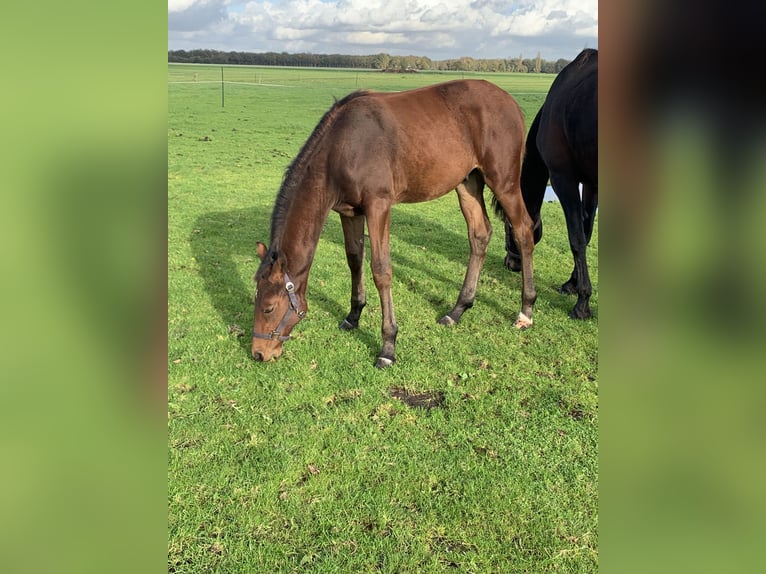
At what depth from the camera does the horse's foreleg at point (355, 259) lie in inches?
237

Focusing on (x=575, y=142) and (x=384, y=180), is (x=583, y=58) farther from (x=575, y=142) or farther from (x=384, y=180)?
(x=384, y=180)

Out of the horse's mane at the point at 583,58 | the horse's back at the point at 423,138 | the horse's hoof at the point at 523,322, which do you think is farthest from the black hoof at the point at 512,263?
the horse's mane at the point at 583,58

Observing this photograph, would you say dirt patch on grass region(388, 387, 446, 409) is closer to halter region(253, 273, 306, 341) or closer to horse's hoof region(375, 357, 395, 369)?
horse's hoof region(375, 357, 395, 369)
